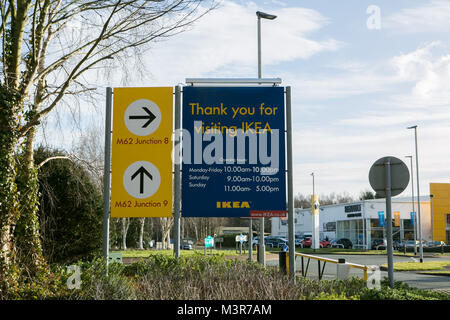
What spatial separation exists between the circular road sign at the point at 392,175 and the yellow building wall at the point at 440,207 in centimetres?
5614

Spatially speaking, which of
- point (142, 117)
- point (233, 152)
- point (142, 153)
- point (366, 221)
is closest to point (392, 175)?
point (233, 152)

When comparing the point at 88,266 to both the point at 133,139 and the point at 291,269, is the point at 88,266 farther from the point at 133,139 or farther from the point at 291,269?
the point at 291,269

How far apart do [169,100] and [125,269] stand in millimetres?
3454

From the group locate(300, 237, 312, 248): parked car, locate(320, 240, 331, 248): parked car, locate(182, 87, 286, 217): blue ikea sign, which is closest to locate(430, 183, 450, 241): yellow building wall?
locate(320, 240, 331, 248): parked car

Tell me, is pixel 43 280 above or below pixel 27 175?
below

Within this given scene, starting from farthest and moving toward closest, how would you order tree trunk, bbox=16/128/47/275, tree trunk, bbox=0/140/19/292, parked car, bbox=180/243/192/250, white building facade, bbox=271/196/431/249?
parked car, bbox=180/243/192/250 < white building facade, bbox=271/196/431/249 < tree trunk, bbox=16/128/47/275 < tree trunk, bbox=0/140/19/292

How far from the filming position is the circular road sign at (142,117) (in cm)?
1035

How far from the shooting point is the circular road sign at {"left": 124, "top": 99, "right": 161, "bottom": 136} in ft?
34.0

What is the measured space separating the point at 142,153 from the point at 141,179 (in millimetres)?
523

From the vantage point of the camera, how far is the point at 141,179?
10344mm

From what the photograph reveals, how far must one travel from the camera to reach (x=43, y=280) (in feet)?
27.1

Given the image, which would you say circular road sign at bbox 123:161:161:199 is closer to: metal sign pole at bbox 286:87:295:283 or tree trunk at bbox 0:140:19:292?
tree trunk at bbox 0:140:19:292
